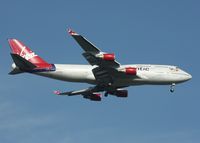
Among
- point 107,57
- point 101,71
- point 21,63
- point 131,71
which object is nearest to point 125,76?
point 131,71

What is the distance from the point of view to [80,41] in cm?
10544

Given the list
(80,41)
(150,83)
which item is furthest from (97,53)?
(150,83)

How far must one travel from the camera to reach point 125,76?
4518 inches

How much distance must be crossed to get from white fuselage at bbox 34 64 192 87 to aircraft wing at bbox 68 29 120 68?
13.2 feet

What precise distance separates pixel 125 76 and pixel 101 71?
14.0ft

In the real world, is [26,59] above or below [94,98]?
above

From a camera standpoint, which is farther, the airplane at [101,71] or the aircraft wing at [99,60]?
the airplane at [101,71]

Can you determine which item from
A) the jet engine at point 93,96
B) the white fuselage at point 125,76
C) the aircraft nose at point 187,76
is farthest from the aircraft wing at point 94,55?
the aircraft nose at point 187,76

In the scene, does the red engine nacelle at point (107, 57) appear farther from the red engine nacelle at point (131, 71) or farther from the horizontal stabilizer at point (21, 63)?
the horizontal stabilizer at point (21, 63)

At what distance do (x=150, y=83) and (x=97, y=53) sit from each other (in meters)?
12.9

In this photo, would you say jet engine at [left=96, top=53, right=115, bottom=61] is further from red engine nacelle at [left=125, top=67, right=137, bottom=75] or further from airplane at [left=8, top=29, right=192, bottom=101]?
red engine nacelle at [left=125, top=67, right=137, bottom=75]

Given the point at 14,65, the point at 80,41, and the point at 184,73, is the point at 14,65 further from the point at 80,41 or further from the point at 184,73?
the point at 184,73

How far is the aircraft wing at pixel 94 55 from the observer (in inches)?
4128

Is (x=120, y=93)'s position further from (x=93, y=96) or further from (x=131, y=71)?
(x=131, y=71)
